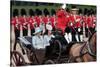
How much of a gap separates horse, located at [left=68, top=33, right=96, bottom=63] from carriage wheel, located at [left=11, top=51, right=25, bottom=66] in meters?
0.31

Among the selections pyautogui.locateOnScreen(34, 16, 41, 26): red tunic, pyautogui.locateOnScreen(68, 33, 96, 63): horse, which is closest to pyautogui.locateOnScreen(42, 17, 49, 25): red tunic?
pyautogui.locateOnScreen(34, 16, 41, 26): red tunic

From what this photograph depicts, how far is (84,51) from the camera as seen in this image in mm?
1444

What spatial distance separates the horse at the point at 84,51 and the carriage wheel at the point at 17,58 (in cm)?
31

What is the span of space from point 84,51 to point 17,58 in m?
0.45

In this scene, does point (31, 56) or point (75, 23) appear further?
point (75, 23)

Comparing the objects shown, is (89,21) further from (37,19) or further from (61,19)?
(37,19)

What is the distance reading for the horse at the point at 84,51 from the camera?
1410 mm

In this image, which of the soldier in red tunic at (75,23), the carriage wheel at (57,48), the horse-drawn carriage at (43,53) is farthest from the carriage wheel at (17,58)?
the soldier in red tunic at (75,23)

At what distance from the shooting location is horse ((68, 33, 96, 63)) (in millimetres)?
1410

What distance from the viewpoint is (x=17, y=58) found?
4.22 ft

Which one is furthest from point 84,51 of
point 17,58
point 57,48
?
point 17,58

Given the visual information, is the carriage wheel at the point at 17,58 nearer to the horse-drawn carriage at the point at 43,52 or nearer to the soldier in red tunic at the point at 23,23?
the horse-drawn carriage at the point at 43,52

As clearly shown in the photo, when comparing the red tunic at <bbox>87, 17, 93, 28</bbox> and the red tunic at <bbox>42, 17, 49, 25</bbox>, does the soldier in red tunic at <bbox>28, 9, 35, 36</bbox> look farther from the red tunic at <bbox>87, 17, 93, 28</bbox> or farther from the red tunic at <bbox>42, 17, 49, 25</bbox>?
the red tunic at <bbox>87, 17, 93, 28</bbox>

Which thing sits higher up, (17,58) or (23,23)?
(23,23)
